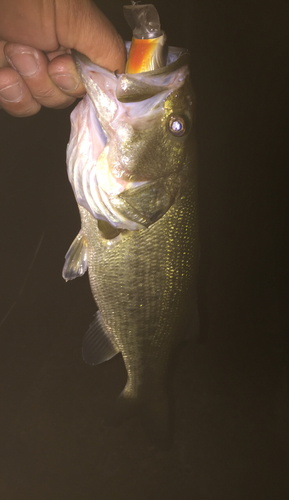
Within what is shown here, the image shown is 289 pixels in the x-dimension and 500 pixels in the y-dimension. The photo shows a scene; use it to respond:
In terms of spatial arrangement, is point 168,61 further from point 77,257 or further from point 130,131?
point 77,257

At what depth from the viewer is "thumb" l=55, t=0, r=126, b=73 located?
2.13 feet

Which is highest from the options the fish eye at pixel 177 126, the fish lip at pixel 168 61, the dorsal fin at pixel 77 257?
the fish lip at pixel 168 61

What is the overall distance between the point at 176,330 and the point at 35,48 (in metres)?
0.93

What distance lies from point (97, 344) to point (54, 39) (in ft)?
2.87

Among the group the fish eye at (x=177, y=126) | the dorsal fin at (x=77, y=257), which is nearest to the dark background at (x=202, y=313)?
the dorsal fin at (x=77, y=257)

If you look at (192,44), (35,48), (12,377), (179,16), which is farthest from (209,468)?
(179,16)

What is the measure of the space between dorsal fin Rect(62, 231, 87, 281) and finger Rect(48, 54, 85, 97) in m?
0.41

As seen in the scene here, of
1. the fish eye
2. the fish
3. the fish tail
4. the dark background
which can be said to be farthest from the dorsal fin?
the dark background

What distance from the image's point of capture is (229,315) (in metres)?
2.37

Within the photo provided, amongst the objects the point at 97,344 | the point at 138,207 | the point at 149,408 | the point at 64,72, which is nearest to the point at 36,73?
the point at 64,72

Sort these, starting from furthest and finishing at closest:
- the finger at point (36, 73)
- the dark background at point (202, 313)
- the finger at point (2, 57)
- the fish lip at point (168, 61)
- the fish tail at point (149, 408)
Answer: the dark background at point (202, 313)
the fish tail at point (149, 408)
the finger at point (2, 57)
the finger at point (36, 73)
the fish lip at point (168, 61)

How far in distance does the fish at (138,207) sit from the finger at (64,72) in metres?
0.10

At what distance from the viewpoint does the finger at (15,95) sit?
2.83 ft

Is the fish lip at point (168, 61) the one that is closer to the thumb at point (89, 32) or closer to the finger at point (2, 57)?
the thumb at point (89, 32)
